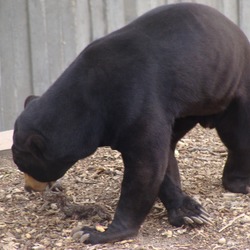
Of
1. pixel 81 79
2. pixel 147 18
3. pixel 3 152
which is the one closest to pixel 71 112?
pixel 81 79

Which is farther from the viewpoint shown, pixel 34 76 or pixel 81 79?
pixel 34 76

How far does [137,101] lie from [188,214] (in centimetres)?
95

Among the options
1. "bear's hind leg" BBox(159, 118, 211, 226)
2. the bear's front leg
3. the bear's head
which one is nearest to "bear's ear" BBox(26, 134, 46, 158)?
the bear's head

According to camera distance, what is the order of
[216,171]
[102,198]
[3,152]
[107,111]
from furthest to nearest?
1. [3,152]
2. [216,171]
3. [102,198]
4. [107,111]

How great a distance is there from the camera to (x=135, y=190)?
5.86m

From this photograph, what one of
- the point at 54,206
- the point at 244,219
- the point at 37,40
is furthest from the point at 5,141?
the point at 244,219

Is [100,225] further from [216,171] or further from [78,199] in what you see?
[216,171]

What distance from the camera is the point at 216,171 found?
24.2ft

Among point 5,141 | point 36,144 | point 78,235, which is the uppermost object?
point 36,144

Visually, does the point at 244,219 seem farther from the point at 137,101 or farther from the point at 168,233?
the point at 137,101

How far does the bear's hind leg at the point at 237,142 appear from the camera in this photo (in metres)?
6.45

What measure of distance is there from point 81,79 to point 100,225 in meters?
1.02

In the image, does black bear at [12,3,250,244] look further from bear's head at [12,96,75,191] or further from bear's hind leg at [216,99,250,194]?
bear's hind leg at [216,99,250,194]

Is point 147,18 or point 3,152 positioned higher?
point 147,18
